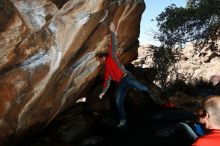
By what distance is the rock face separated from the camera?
24.6 ft

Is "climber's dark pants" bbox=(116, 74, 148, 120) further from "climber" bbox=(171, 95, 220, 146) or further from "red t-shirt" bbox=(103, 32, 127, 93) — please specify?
"climber" bbox=(171, 95, 220, 146)

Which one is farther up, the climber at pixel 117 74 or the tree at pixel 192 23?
the tree at pixel 192 23

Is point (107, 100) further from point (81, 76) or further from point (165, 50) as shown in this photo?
point (165, 50)

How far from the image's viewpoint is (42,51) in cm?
794

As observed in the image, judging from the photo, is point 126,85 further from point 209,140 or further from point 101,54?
point 209,140

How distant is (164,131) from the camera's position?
9125mm

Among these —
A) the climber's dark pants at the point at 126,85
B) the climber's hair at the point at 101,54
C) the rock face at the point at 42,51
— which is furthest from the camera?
the climber's hair at the point at 101,54

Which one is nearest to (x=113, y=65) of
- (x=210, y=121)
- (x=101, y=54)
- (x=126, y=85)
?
(x=126, y=85)

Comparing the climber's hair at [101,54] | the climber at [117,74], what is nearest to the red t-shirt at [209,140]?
the climber at [117,74]

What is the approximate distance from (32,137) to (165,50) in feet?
30.1

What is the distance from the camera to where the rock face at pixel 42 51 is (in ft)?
24.6

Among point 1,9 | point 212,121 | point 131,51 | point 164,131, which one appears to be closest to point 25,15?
point 1,9

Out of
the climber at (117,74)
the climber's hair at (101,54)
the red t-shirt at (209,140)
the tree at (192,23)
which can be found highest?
the tree at (192,23)

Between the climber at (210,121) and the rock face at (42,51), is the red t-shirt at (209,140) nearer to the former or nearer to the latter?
the climber at (210,121)
